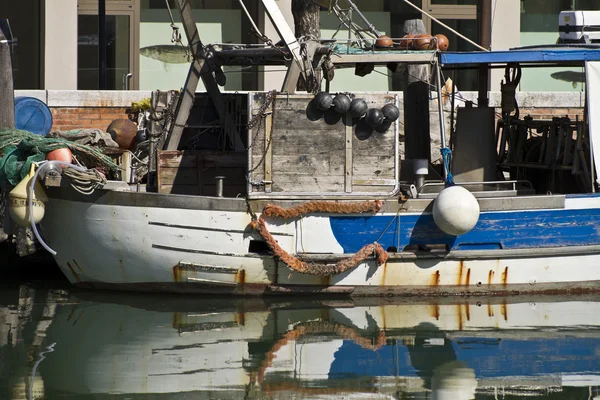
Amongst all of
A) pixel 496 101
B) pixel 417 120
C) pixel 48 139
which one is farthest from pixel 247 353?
pixel 496 101

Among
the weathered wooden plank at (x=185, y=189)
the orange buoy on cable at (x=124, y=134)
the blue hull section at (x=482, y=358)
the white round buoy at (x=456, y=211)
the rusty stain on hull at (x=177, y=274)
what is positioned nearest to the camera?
the blue hull section at (x=482, y=358)

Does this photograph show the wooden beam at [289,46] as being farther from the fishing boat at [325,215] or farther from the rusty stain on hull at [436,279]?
the rusty stain on hull at [436,279]

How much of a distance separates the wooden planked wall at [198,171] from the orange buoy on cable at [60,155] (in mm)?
896

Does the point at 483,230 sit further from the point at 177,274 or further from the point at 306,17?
the point at 306,17

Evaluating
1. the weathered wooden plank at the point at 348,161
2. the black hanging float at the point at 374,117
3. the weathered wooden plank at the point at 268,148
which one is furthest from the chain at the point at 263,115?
the black hanging float at the point at 374,117

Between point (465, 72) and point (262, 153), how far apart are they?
777 cm

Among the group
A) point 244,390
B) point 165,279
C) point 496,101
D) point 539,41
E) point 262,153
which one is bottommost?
point 244,390

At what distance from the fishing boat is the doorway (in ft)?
22.0

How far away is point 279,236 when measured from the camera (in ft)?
33.3

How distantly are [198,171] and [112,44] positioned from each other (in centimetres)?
748

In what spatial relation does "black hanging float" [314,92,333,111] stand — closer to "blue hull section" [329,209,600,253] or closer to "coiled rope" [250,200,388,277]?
"coiled rope" [250,200,388,277]

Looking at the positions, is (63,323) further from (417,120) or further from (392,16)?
(392,16)

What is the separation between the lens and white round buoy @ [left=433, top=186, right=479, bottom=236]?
9.87 metres

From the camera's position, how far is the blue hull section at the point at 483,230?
33.5 feet
